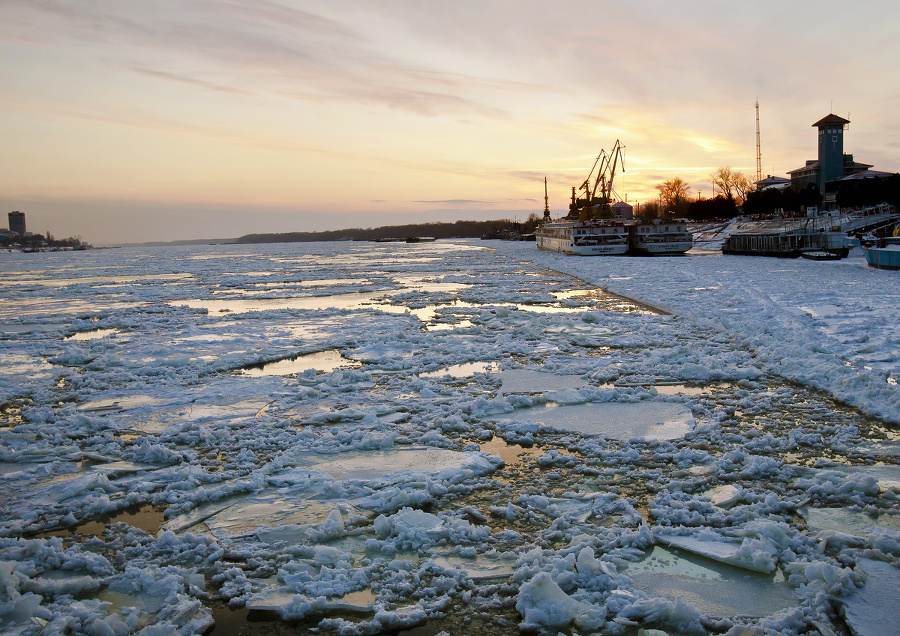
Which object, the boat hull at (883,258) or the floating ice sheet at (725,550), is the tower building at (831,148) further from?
the floating ice sheet at (725,550)

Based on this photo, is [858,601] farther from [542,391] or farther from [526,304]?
[526,304]

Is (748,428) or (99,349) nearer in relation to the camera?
(748,428)

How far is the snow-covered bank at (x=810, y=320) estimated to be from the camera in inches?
289

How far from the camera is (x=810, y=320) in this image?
12.0m

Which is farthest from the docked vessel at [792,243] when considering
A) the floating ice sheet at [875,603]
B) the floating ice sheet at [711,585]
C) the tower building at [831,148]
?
the tower building at [831,148]

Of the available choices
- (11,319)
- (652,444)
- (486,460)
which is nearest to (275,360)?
(486,460)

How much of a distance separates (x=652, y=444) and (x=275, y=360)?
6.42 meters

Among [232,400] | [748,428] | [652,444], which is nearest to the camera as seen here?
[652,444]

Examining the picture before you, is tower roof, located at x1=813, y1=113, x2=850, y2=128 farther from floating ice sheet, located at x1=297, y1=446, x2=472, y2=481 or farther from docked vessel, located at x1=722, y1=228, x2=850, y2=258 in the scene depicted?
floating ice sheet, located at x1=297, y1=446, x2=472, y2=481

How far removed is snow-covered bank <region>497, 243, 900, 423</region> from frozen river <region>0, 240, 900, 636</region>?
9cm

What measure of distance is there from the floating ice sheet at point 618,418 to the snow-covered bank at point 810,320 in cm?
203

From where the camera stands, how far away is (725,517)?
13.3 feet

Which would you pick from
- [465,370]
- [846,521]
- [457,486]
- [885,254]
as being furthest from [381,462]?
[885,254]

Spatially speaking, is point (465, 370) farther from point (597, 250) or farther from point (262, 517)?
point (597, 250)
